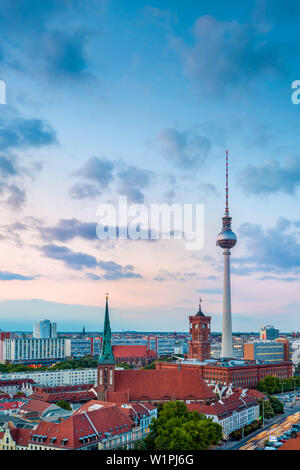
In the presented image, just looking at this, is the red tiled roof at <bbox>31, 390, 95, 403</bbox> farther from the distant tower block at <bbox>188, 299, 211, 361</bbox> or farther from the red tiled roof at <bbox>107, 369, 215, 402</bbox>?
the distant tower block at <bbox>188, 299, 211, 361</bbox>

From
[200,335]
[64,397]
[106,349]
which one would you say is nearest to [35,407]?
[106,349]

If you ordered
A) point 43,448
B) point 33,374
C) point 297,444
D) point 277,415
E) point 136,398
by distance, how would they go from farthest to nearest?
point 33,374 → point 277,415 → point 136,398 → point 43,448 → point 297,444

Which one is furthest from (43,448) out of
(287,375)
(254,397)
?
(287,375)

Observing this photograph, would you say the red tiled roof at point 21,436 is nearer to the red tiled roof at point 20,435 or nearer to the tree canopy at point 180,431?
the red tiled roof at point 20,435

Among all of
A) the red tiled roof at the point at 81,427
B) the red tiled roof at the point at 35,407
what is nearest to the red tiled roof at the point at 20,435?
the red tiled roof at the point at 81,427

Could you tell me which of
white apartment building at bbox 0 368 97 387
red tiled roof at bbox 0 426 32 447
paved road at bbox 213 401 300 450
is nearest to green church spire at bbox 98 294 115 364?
paved road at bbox 213 401 300 450
